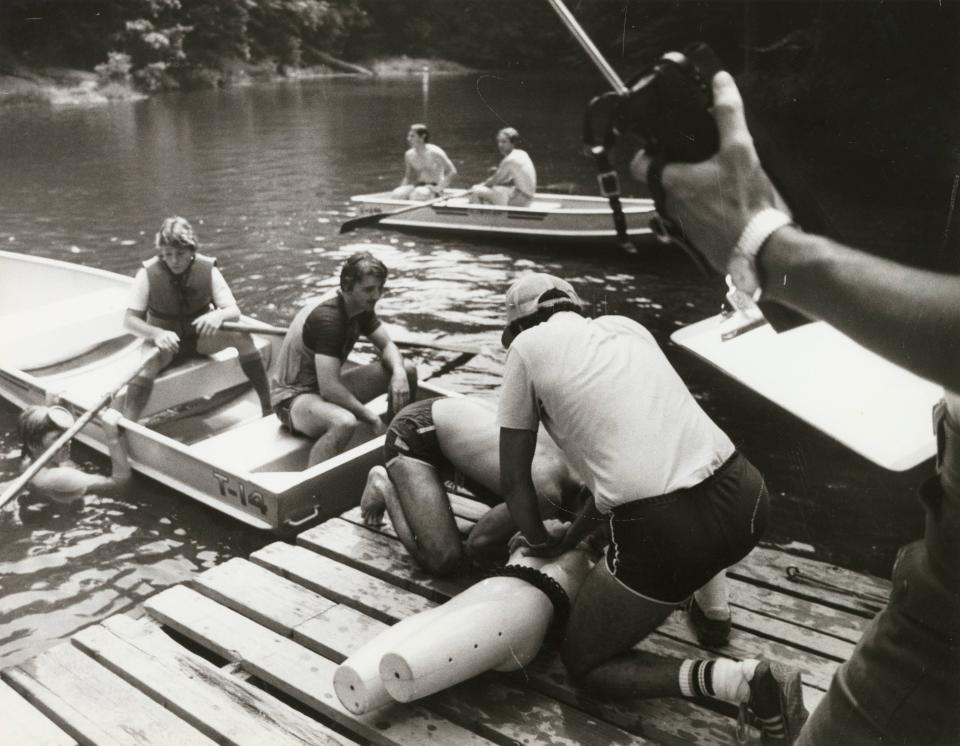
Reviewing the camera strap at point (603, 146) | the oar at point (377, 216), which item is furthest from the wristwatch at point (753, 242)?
the oar at point (377, 216)

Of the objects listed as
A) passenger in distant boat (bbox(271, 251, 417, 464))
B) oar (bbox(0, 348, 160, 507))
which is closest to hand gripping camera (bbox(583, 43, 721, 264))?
passenger in distant boat (bbox(271, 251, 417, 464))

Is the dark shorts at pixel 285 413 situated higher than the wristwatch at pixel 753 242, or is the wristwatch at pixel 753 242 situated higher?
the wristwatch at pixel 753 242

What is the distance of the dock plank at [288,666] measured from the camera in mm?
2520

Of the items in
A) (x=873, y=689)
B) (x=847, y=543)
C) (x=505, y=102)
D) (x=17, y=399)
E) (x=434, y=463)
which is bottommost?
(x=847, y=543)

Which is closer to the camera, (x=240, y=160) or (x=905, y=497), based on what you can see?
(x=905, y=497)

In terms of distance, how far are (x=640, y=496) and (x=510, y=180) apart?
8668 mm

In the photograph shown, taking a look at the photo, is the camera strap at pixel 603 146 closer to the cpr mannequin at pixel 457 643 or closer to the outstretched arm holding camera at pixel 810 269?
the outstretched arm holding camera at pixel 810 269

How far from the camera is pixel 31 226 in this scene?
12.3m

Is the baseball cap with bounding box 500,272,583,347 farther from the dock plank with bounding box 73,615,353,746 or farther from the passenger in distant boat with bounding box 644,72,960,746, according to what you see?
the passenger in distant boat with bounding box 644,72,960,746

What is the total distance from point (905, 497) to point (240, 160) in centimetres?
1466

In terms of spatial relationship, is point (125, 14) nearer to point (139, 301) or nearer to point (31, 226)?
point (31, 226)

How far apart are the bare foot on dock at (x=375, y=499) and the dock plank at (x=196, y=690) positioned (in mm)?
948

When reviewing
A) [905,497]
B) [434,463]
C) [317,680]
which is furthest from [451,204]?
[317,680]

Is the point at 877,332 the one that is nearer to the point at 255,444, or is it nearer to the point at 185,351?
the point at 255,444
